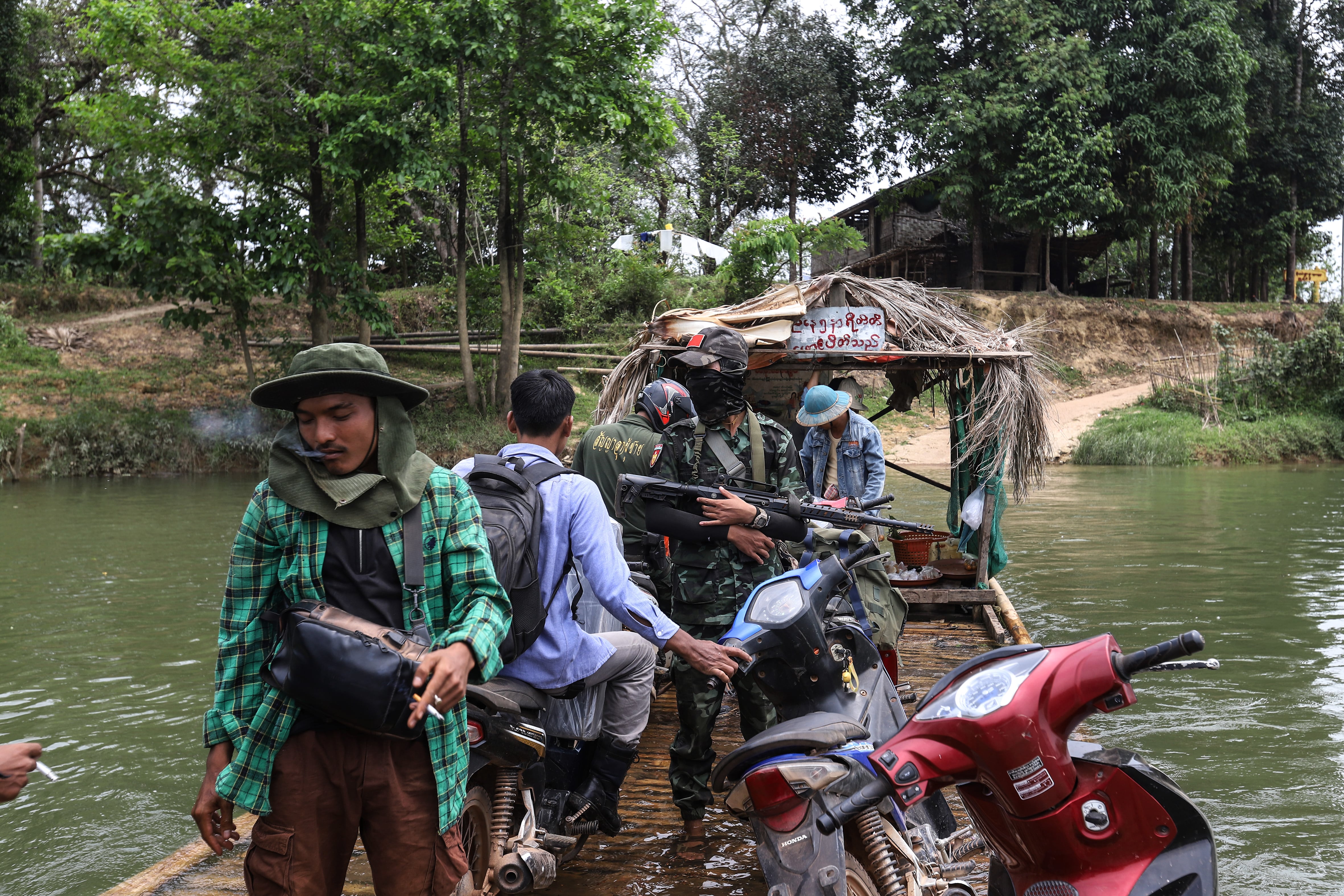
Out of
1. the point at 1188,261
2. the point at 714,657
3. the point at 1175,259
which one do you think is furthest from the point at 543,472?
the point at 1175,259

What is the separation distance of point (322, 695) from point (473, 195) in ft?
82.6

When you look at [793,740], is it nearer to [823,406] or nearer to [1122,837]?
[1122,837]

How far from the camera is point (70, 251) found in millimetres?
20000

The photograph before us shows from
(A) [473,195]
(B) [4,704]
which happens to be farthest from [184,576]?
(A) [473,195]

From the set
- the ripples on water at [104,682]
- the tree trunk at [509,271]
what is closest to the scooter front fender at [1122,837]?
the ripples on water at [104,682]

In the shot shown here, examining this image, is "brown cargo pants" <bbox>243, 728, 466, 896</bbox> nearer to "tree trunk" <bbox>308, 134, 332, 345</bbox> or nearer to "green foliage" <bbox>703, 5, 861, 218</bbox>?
"tree trunk" <bbox>308, 134, 332, 345</bbox>

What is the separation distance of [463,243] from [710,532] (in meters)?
19.3

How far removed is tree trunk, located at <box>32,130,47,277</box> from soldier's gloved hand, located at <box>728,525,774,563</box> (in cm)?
3005

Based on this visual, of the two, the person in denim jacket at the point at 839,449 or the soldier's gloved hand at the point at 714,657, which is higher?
the person in denim jacket at the point at 839,449

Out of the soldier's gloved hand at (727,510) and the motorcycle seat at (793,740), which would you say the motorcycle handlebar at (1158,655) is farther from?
the soldier's gloved hand at (727,510)

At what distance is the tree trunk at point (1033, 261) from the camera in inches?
1220

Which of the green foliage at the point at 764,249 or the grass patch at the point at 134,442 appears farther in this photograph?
the green foliage at the point at 764,249

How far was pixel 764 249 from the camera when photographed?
72.3ft

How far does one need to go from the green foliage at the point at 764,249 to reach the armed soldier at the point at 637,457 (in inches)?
655
